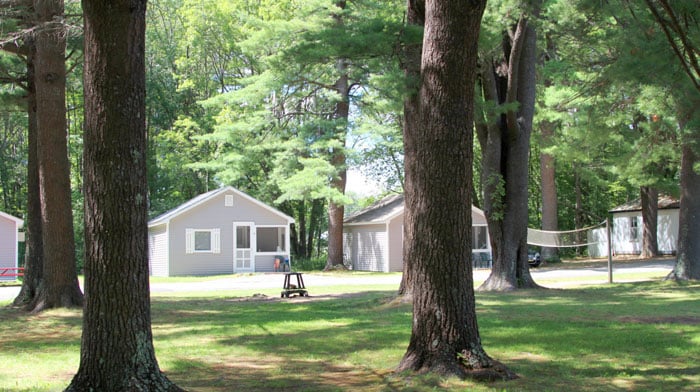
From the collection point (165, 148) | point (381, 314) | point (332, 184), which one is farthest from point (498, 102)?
point (165, 148)

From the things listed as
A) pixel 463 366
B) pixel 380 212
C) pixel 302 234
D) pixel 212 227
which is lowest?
pixel 463 366

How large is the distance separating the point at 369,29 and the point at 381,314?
4.90m

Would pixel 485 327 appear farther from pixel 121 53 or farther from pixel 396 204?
pixel 396 204

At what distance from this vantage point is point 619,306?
12.6 meters

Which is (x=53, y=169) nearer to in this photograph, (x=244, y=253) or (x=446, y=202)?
(x=446, y=202)

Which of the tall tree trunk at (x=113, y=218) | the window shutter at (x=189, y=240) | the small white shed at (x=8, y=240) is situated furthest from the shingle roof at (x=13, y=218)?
the tall tree trunk at (x=113, y=218)

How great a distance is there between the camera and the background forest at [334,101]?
12.5m

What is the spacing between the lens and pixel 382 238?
3228 cm

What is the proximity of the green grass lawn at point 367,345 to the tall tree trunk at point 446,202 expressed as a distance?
35 centimetres

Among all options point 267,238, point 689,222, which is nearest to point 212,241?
point 267,238

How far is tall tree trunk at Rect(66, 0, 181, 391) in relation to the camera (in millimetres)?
5203

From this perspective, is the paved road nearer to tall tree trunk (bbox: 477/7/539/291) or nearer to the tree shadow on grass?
tall tree trunk (bbox: 477/7/539/291)

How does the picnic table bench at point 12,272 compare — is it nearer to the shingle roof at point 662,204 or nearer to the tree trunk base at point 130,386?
the tree trunk base at point 130,386

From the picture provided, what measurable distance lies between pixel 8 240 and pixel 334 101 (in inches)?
607
